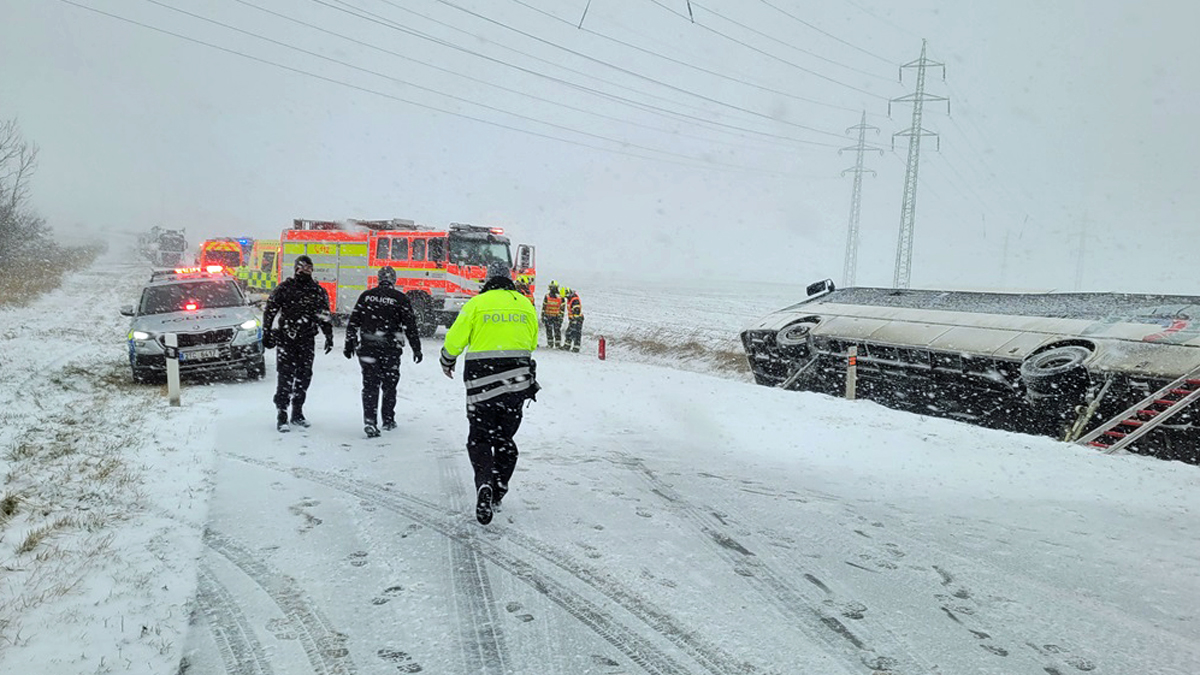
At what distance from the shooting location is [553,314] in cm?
1883

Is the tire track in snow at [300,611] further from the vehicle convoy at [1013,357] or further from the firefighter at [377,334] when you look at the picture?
the vehicle convoy at [1013,357]

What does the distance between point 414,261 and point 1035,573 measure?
16864mm

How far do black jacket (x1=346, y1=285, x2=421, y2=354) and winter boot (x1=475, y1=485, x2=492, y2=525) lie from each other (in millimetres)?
2858

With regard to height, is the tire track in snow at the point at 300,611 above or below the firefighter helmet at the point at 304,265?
below

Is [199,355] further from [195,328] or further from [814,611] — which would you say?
[814,611]

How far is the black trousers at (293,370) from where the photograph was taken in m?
7.72

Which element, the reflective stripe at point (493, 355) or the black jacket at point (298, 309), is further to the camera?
the black jacket at point (298, 309)

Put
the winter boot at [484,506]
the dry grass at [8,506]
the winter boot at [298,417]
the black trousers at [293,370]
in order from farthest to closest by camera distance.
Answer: the winter boot at [298,417]
the black trousers at [293,370]
the winter boot at [484,506]
the dry grass at [8,506]

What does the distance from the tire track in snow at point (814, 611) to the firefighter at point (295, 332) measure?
15.2ft

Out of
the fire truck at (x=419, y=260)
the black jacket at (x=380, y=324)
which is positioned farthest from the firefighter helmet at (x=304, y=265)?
the fire truck at (x=419, y=260)

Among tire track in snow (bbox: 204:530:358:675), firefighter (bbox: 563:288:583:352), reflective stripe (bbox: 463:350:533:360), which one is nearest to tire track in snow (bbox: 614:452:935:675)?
reflective stripe (bbox: 463:350:533:360)

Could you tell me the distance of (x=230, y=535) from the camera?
4.62m

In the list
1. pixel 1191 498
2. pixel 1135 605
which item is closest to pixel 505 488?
pixel 1135 605

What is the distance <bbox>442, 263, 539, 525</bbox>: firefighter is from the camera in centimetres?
497
